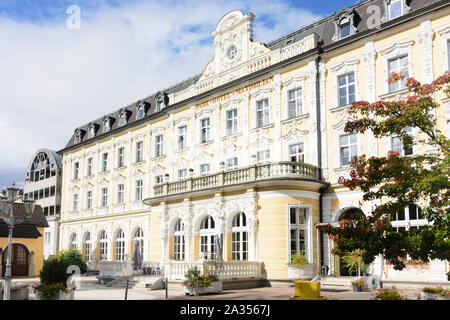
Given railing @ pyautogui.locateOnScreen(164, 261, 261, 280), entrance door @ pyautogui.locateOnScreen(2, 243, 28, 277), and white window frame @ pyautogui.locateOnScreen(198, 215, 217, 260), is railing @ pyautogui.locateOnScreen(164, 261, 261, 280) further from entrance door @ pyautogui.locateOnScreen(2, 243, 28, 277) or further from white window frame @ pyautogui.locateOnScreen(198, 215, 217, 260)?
entrance door @ pyautogui.locateOnScreen(2, 243, 28, 277)

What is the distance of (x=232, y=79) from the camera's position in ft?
98.8

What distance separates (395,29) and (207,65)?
12966mm

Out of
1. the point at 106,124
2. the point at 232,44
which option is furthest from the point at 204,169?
the point at 106,124

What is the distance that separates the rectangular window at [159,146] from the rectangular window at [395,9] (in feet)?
61.5

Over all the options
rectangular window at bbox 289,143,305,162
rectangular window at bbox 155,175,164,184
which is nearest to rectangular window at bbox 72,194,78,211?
rectangular window at bbox 155,175,164,184

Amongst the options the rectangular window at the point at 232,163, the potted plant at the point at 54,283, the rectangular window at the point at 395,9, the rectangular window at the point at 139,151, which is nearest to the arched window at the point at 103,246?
the rectangular window at the point at 139,151

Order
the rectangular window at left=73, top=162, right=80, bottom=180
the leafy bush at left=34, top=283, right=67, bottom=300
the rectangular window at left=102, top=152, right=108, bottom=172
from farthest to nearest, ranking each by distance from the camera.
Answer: the rectangular window at left=73, top=162, right=80, bottom=180
the rectangular window at left=102, top=152, right=108, bottom=172
the leafy bush at left=34, top=283, right=67, bottom=300

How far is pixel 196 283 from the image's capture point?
20031 millimetres

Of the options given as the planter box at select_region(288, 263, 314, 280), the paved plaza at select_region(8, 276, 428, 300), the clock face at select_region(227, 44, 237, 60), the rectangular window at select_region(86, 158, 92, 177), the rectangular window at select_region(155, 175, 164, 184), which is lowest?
the paved plaza at select_region(8, 276, 428, 300)

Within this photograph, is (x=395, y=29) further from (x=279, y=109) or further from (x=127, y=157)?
(x=127, y=157)

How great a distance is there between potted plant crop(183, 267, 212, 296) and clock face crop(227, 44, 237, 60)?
15126mm

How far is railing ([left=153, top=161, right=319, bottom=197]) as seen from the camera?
24.1m

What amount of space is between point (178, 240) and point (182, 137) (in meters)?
7.89
